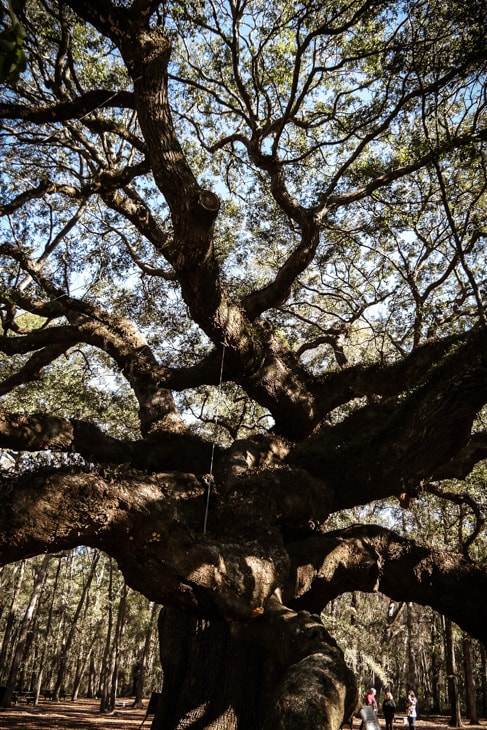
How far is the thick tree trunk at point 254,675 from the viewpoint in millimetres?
3605

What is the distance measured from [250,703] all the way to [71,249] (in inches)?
331

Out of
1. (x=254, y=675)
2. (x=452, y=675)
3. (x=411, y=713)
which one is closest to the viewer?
(x=254, y=675)

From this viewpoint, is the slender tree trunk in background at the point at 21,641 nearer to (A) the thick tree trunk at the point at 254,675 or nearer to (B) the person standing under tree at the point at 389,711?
(B) the person standing under tree at the point at 389,711

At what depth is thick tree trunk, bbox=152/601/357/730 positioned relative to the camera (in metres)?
3.61

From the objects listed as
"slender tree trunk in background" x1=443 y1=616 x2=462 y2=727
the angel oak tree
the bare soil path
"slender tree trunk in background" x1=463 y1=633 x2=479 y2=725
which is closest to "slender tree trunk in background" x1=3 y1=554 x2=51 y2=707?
the bare soil path

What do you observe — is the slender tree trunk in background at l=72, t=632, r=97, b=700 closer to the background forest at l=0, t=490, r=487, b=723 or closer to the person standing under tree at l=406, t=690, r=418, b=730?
the background forest at l=0, t=490, r=487, b=723

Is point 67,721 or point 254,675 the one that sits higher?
point 254,675

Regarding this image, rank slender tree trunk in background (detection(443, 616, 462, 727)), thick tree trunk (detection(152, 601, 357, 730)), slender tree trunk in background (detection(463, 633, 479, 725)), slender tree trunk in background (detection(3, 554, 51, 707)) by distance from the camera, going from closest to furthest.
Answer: thick tree trunk (detection(152, 601, 357, 730)) → slender tree trunk in background (detection(3, 554, 51, 707)) → slender tree trunk in background (detection(443, 616, 462, 727)) → slender tree trunk in background (detection(463, 633, 479, 725))

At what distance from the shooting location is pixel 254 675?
213 inches

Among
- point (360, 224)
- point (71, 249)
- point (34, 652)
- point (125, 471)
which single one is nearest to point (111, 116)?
point (71, 249)

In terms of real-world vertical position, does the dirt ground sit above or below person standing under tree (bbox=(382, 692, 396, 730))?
below

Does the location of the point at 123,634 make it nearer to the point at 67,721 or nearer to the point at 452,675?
Answer: the point at 67,721

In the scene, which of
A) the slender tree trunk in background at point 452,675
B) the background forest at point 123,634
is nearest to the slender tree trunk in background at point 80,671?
the background forest at point 123,634

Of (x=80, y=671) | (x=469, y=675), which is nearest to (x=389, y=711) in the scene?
(x=469, y=675)
